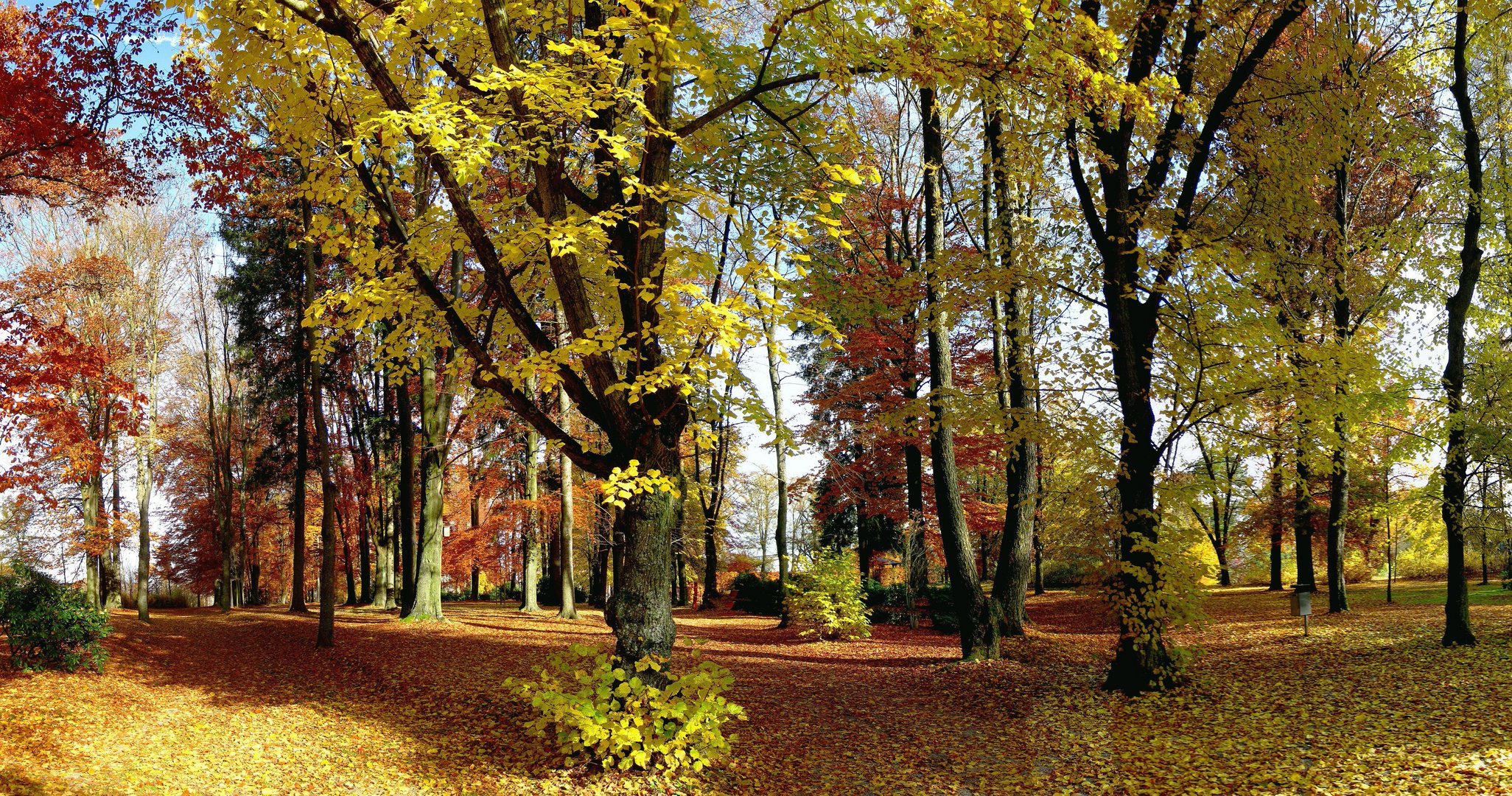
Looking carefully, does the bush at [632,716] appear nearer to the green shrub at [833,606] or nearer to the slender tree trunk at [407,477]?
the green shrub at [833,606]

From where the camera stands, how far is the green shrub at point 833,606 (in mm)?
13703

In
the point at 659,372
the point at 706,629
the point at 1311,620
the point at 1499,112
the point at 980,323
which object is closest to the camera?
the point at 659,372

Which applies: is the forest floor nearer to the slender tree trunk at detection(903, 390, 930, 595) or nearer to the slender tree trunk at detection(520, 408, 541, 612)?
the slender tree trunk at detection(903, 390, 930, 595)

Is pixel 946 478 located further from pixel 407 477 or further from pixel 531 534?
pixel 531 534

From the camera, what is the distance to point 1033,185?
8508 millimetres

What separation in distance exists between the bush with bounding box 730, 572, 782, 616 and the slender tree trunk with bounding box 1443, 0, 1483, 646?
45.9 ft

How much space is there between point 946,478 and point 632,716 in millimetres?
6003

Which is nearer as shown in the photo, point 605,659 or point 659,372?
point 659,372

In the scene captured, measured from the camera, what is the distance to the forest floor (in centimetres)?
520

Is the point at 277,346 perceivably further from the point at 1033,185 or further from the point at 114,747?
the point at 1033,185

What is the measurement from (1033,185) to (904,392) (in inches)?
347

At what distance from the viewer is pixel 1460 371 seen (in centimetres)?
924

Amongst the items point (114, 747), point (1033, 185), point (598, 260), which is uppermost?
point (1033, 185)


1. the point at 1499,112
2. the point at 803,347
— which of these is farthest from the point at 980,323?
the point at 1499,112
